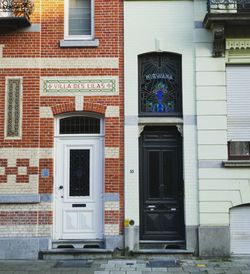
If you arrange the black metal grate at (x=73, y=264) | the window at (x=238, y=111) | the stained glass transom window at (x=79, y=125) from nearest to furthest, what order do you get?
1. the black metal grate at (x=73, y=264)
2. the window at (x=238, y=111)
3. the stained glass transom window at (x=79, y=125)

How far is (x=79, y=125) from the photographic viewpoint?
36.3ft

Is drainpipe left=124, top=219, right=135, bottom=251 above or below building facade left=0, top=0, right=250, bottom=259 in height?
below

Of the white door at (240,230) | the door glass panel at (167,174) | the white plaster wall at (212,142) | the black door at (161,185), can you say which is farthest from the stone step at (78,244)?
the white door at (240,230)

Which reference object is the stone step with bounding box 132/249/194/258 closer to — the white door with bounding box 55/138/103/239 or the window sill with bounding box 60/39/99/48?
the white door with bounding box 55/138/103/239

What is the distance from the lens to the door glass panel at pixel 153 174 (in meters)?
10.9

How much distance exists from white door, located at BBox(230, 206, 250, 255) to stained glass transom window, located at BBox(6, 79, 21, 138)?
5589 mm

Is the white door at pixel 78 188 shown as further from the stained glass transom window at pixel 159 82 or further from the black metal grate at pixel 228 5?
the black metal grate at pixel 228 5

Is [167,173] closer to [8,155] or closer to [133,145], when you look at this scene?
[133,145]

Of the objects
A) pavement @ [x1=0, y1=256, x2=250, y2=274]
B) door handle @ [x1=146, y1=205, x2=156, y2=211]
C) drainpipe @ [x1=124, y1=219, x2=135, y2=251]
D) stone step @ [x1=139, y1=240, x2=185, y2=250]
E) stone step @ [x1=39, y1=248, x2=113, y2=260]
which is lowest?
pavement @ [x1=0, y1=256, x2=250, y2=274]

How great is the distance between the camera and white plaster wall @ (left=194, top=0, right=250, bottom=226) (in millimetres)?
10414

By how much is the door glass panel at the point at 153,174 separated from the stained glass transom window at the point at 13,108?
3328 mm

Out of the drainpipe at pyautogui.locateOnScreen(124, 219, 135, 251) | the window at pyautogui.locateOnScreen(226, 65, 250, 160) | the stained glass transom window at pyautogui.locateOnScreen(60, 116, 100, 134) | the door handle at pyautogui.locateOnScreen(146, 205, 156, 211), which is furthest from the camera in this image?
the stained glass transom window at pyautogui.locateOnScreen(60, 116, 100, 134)

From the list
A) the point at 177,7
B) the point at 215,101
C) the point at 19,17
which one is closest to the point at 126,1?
the point at 177,7

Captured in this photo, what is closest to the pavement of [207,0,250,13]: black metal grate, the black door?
the black door
